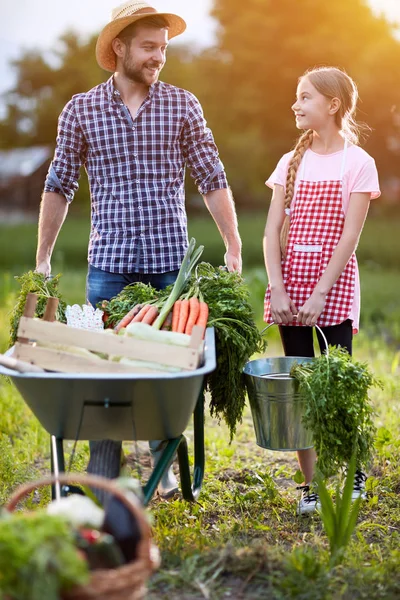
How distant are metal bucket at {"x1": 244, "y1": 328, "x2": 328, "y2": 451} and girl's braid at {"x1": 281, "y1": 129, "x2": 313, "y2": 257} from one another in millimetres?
584

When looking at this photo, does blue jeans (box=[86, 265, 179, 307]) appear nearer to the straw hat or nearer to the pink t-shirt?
the pink t-shirt

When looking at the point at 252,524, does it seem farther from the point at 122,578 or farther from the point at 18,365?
the point at 122,578

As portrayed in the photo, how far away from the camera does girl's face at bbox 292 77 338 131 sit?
11.8 ft

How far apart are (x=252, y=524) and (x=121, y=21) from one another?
2319 mm

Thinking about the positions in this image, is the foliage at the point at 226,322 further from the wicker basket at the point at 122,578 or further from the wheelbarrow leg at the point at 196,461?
the wicker basket at the point at 122,578

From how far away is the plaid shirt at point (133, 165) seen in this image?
3.89m

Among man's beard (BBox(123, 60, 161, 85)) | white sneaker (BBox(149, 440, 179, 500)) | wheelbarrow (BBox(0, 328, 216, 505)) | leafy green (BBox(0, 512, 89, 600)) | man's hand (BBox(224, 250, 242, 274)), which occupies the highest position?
man's beard (BBox(123, 60, 161, 85))

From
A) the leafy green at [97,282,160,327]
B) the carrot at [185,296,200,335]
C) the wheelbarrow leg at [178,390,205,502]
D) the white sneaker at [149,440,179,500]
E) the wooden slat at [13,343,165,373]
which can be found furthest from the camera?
the white sneaker at [149,440,179,500]

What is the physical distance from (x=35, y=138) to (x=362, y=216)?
14.1 m

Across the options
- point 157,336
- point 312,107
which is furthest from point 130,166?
point 157,336

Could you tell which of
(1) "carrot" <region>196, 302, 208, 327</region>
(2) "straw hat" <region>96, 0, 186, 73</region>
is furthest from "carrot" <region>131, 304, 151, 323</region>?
(2) "straw hat" <region>96, 0, 186, 73</region>

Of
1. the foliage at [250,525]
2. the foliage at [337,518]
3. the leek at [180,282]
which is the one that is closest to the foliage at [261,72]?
the foliage at [250,525]

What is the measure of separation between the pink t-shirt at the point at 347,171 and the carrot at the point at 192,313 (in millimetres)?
748

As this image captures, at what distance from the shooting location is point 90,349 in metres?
2.72
